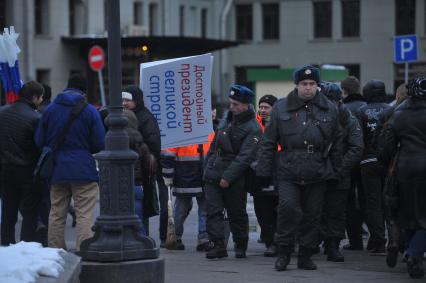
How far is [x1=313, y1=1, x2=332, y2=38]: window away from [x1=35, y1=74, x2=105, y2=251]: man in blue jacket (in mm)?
45739

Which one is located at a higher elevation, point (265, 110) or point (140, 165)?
point (265, 110)

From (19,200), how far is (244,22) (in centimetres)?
4742

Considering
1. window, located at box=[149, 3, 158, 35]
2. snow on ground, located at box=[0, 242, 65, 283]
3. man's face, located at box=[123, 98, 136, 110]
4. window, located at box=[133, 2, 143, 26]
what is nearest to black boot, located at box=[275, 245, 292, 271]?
man's face, located at box=[123, 98, 136, 110]

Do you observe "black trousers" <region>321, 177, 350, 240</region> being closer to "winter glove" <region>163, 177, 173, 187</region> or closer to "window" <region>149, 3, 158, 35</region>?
"winter glove" <region>163, 177, 173, 187</region>

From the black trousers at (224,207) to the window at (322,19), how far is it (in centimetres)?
4488

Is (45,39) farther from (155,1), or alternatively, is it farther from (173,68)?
(173,68)

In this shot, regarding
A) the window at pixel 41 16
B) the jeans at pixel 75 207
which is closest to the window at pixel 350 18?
the window at pixel 41 16

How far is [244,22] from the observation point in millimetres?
58531

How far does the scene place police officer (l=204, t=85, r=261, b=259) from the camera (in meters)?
11.4

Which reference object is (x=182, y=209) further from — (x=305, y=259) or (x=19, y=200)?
(x=305, y=259)

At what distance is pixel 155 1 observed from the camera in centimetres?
4978

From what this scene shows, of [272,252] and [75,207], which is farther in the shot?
[272,252]

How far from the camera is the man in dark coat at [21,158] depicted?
11.5m

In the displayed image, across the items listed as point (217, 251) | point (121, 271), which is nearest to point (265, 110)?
point (217, 251)
